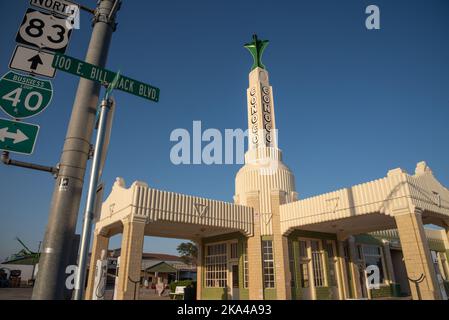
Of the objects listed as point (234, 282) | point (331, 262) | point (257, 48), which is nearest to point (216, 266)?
point (234, 282)

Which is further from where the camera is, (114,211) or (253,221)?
(253,221)

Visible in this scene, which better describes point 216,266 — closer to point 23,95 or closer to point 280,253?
point 280,253

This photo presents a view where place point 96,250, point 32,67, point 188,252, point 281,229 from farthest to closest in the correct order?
point 188,252 → point 281,229 → point 96,250 → point 32,67

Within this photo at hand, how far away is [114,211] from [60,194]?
41.8 ft

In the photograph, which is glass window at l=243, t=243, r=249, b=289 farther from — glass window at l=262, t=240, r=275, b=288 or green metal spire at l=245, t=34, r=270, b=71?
green metal spire at l=245, t=34, r=270, b=71

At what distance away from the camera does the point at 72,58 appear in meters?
4.25

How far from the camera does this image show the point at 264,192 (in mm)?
19047

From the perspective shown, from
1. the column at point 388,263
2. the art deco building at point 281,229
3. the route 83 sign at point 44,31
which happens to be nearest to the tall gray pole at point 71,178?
the route 83 sign at point 44,31

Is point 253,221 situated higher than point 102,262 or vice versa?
point 253,221

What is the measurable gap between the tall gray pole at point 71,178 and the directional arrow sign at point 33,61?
465mm

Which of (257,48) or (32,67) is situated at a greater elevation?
(257,48)

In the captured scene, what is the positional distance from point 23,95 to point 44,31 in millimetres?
1114
